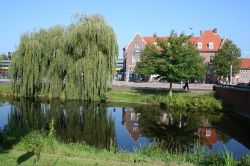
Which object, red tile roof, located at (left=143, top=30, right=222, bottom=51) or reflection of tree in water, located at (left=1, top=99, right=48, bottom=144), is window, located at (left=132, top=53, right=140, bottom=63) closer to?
red tile roof, located at (left=143, top=30, right=222, bottom=51)

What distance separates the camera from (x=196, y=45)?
267 feet

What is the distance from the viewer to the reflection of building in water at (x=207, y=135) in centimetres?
2223

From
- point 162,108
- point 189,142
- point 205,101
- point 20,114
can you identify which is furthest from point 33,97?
point 189,142

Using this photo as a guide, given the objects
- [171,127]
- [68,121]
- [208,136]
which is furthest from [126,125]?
[208,136]

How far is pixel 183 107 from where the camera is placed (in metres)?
38.9

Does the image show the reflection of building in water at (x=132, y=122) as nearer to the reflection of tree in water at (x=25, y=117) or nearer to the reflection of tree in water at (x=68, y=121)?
the reflection of tree in water at (x=68, y=121)

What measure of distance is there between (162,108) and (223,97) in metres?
6.88

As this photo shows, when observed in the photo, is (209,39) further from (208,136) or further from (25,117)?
(208,136)

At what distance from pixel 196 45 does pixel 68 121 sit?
57.5 metres

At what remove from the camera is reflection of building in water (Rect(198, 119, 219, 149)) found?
2223 centimetres

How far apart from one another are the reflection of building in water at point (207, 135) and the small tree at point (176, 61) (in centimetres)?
1096

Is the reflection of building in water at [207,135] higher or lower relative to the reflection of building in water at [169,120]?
lower

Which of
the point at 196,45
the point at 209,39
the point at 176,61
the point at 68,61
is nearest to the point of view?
the point at 68,61

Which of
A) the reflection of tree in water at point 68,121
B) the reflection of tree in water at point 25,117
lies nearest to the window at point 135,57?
the reflection of tree in water at point 68,121
